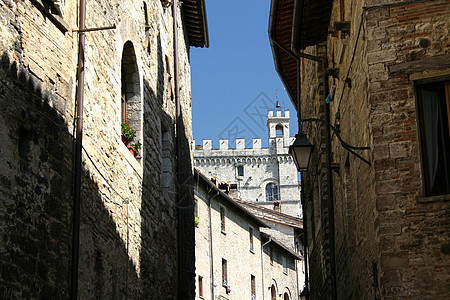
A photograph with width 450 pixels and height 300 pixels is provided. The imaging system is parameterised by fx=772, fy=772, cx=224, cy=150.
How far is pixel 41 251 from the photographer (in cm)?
790

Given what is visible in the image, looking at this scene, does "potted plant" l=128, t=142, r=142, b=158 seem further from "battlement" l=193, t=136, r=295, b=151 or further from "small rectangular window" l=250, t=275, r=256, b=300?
"battlement" l=193, t=136, r=295, b=151

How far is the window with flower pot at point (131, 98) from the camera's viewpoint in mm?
12477

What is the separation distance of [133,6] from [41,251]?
602cm

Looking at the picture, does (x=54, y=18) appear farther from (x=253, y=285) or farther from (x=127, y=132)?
(x=253, y=285)

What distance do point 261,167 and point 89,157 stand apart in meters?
74.0

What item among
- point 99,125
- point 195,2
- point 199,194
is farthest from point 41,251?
point 199,194

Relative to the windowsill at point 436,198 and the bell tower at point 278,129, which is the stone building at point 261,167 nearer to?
the bell tower at point 278,129

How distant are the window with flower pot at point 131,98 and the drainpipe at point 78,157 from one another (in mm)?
2866

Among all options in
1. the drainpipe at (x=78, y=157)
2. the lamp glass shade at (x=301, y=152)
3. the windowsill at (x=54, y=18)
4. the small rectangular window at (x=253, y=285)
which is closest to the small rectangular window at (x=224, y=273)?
the small rectangular window at (x=253, y=285)

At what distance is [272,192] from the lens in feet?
269

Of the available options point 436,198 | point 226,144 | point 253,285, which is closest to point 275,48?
point 436,198

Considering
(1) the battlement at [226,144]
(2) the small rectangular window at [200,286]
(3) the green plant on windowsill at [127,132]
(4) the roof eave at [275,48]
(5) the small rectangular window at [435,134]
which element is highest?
(1) the battlement at [226,144]

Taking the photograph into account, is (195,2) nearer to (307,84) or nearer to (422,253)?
(307,84)

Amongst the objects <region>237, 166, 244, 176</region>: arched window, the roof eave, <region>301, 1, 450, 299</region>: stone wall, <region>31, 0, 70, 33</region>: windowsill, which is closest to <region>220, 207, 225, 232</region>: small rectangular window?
the roof eave
